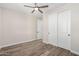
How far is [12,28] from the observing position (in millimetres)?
3709

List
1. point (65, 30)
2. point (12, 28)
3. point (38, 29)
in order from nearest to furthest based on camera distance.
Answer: point (65, 30) → point (38, 29) → point (12, 28)

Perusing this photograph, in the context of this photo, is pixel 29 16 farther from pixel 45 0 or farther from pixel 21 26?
pixel 45 0

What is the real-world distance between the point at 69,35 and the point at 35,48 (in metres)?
1.25

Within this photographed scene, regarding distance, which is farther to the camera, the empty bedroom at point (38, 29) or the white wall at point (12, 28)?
the white wall at point (12, 28)

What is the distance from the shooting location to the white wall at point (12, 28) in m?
3.01

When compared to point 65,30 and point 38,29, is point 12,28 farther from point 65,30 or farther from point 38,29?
point 65,30

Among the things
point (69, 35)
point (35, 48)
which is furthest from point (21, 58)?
point (69, 35)

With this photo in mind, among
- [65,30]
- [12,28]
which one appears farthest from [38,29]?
[12,28]

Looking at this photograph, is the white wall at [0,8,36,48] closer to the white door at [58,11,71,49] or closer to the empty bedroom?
the empty bedroom

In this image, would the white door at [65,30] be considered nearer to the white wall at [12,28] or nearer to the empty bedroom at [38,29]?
the empty bedroom at [38,29]

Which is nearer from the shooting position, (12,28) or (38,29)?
(38,29)

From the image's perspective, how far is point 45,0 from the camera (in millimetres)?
727

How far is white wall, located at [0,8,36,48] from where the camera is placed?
3.01 m

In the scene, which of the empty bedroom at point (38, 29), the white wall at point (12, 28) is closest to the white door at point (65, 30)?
the empty bedroom at point (38, 29)
